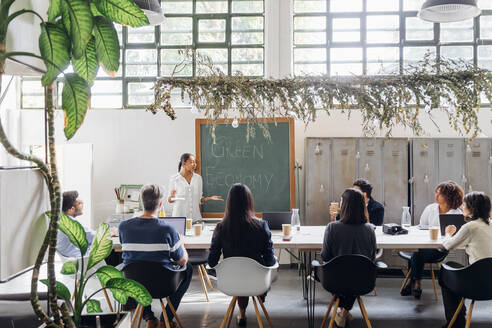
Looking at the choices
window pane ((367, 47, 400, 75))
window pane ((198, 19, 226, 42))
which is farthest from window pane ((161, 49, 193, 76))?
window pane ((367, 47, 400, 75))

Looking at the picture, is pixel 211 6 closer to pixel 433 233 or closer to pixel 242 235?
pixel 242 235

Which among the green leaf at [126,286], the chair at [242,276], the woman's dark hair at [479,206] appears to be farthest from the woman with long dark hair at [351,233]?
the green leaf at [126,286]

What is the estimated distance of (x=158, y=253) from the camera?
136 inches

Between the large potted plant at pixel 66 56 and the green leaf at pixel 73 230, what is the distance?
0.21 metres

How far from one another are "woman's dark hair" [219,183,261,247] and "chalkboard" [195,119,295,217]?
3.02m

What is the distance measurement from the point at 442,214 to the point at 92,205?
4790 mm

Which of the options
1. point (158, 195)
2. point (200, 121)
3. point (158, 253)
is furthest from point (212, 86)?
point (200, 121)

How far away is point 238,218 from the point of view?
3604 millimetres

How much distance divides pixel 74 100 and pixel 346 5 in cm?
629

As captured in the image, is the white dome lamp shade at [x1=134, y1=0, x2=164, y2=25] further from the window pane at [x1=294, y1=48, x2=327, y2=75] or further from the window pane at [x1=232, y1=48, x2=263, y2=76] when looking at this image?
the window pane at [x1=294, y1=48, x2=327, y2=75]

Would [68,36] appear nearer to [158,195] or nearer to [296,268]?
[158,195]

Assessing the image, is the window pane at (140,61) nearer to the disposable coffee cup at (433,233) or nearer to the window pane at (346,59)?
the window pane at (346,59)

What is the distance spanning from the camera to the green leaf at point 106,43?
60.0 inches

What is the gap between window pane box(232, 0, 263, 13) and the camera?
6.98 meters
